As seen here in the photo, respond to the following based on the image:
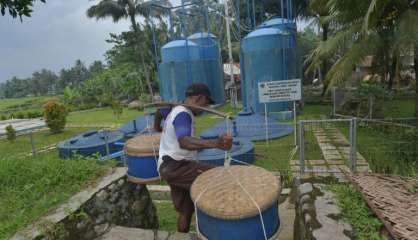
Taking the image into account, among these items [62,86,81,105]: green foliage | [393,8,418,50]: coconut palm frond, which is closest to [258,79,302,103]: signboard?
[393,8,418,50]: coconut palm frond

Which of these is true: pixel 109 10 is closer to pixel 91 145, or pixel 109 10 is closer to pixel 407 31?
pixel 91 145

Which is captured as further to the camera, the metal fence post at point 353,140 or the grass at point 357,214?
the metal fence post at point 353,140

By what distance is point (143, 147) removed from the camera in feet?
11.5

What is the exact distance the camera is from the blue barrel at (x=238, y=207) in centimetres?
222

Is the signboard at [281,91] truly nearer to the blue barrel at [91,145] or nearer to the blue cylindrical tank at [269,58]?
the blue barrel at [91,145]

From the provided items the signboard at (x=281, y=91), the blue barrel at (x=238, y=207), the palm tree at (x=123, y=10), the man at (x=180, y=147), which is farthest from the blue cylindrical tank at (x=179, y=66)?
the blue barrel at (x=238, y=207)

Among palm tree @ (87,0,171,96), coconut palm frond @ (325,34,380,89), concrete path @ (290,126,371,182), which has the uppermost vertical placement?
palm tree @ (87,0,171,96)

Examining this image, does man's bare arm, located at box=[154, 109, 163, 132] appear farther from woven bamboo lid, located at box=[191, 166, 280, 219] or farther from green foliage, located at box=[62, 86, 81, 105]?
Result: green foliage, located at box=[62, 86, 81, 105]

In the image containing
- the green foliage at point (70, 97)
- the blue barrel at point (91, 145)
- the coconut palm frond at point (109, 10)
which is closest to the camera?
the blue barrel at point (91, 145)

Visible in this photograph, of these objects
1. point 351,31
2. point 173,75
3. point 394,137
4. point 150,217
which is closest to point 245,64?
point 173,75

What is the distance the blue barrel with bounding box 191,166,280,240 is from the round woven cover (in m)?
1.02

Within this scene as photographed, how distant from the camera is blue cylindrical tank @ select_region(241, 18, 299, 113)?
13.1 meters

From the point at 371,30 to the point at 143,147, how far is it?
25.7 ft

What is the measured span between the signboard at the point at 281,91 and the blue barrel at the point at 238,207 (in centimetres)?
624
